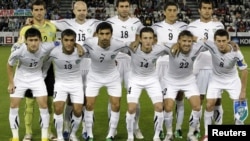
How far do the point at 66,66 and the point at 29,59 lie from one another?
0.60 m

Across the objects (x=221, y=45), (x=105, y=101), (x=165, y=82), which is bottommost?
(x=105, y=101)

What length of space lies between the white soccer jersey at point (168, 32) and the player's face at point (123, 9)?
626 millimetres

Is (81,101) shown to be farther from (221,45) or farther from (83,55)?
(221,45)

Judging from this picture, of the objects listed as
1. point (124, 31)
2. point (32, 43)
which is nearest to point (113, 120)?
point (124, 31)

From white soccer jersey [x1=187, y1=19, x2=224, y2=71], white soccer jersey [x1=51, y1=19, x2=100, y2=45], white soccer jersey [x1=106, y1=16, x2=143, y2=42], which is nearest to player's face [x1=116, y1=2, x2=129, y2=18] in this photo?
white soccer jersey [x1=106, y1=16, x2=143, y2=42]

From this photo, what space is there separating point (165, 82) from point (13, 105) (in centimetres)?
257

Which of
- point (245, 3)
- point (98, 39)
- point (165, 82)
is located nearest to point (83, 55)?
point (98, 39)

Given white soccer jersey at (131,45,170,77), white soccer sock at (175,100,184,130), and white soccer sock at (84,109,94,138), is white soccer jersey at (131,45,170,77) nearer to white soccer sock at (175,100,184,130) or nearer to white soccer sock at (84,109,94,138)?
white soccer sock at (175,100,184,130)

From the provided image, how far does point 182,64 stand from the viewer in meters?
7.81

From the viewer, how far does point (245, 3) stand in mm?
34562

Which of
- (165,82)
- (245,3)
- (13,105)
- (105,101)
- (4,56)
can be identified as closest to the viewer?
(13,105)

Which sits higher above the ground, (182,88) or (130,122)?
(182,88)

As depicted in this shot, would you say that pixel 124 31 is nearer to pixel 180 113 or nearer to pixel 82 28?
pixel 82 28

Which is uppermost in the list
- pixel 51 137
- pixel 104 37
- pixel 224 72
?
pixel 104 37
